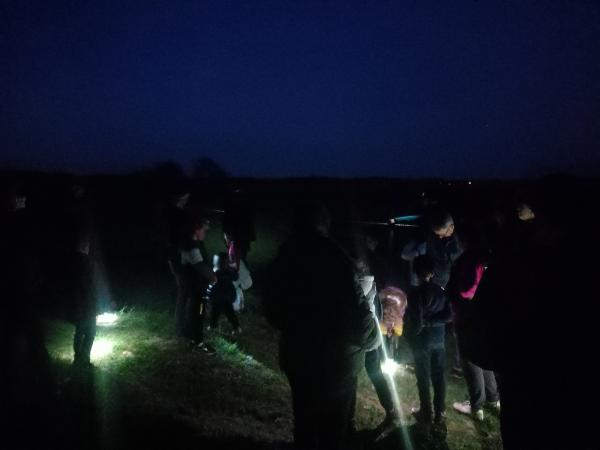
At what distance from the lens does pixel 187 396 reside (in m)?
5.03

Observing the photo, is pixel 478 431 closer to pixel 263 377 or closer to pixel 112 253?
pixel 263 377

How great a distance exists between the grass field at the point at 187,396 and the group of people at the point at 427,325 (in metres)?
0.54

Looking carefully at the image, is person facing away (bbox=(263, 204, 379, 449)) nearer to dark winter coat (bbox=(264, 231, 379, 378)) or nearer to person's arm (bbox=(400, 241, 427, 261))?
dark winter coat (bbox=(264, 231, 379, 378))

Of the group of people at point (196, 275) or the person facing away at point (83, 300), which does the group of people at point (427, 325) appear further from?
the person facing away at point (83, 300)

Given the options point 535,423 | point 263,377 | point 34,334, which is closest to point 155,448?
point 34,334

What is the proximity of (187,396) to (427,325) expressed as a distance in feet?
9.13

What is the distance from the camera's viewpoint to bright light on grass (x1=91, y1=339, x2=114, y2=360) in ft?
20.0

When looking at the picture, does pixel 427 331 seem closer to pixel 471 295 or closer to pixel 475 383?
pixel 471 295

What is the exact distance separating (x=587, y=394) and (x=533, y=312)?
0.44 meters

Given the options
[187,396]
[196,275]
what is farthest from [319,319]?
[196,275]

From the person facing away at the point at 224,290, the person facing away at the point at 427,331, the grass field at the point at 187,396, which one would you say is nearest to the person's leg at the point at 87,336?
the grass field at the point at 187,396

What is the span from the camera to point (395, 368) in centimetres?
641

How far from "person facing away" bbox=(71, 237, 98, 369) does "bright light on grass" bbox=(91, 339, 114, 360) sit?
605mm

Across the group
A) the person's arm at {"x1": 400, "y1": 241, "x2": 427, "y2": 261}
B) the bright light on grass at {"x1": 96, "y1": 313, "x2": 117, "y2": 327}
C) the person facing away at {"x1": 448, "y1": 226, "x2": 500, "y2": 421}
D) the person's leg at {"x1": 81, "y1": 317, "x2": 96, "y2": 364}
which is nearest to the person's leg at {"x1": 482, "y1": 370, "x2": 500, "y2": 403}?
the person facing away at {"x1": 448, "y1": 226, "x2": 500, "y2": 421}
